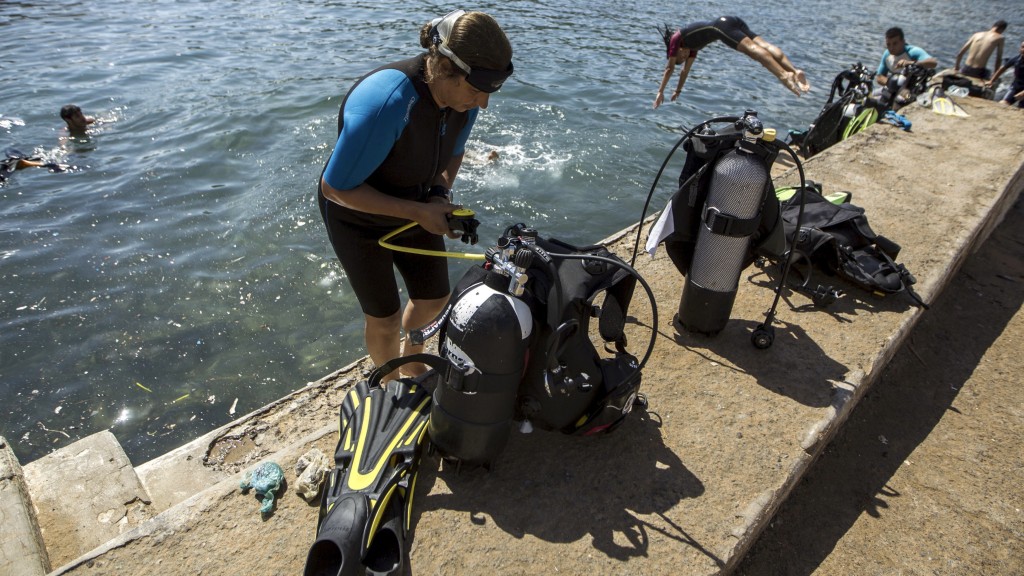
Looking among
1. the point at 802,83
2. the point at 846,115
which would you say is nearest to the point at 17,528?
the point at 802,83

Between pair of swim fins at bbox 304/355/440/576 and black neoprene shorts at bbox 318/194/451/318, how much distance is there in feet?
1.41

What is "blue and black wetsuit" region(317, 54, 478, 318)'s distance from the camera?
2352mm

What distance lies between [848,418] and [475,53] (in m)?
3.00

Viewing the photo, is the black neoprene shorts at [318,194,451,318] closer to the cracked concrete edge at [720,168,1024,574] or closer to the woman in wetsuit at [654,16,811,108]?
the cracked concrete edge at [720,168,1024,574]

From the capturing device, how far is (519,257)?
2.15 meters

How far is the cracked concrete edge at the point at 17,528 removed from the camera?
2.41 meters

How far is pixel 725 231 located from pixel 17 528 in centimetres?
344

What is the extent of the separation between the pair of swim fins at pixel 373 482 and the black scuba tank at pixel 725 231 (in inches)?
61.3

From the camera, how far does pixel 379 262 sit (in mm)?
2826

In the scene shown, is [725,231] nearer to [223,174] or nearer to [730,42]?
[730,42]

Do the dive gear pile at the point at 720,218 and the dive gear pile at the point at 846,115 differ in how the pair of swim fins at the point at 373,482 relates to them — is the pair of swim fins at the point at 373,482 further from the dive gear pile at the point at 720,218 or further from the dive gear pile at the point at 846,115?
the dive gear pile at the point at 846,115

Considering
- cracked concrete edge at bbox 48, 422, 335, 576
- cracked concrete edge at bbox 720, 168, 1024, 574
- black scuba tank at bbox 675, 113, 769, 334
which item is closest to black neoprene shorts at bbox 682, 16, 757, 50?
cracked concrete edge at bbox 720, 168, 1024, 574

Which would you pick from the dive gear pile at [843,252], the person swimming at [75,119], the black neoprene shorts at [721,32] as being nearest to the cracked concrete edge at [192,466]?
the dive gear pile at [843,252]

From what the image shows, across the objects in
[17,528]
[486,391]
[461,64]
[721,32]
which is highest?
[461,64]
